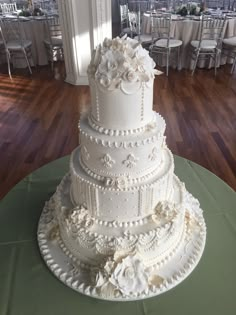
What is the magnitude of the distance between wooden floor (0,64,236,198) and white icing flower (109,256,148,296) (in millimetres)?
1672

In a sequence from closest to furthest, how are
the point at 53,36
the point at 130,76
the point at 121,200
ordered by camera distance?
1. the point at 130,76
2. the point at 121,200
3. the point at 53,36

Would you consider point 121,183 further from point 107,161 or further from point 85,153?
point 85,153

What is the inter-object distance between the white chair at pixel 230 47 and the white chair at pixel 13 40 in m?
3.88

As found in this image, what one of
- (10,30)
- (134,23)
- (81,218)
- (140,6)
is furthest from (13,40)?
(81,218)

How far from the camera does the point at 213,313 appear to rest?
157 cm

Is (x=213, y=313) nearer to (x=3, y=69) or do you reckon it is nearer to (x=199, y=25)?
(x=199, y=25)

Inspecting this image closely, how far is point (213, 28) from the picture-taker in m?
5.30

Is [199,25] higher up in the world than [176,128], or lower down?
higher up

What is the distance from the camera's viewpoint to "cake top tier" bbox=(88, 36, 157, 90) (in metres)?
1.32

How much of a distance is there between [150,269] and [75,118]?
2.93 meters

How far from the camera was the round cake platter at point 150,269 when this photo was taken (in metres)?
1.65

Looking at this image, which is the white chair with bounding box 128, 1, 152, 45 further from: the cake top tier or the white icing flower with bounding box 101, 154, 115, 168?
the white icing flower with bounding box 101, 154, 115, 168

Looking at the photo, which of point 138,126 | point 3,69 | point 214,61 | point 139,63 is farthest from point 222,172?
point 3,69

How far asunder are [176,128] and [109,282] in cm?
269
